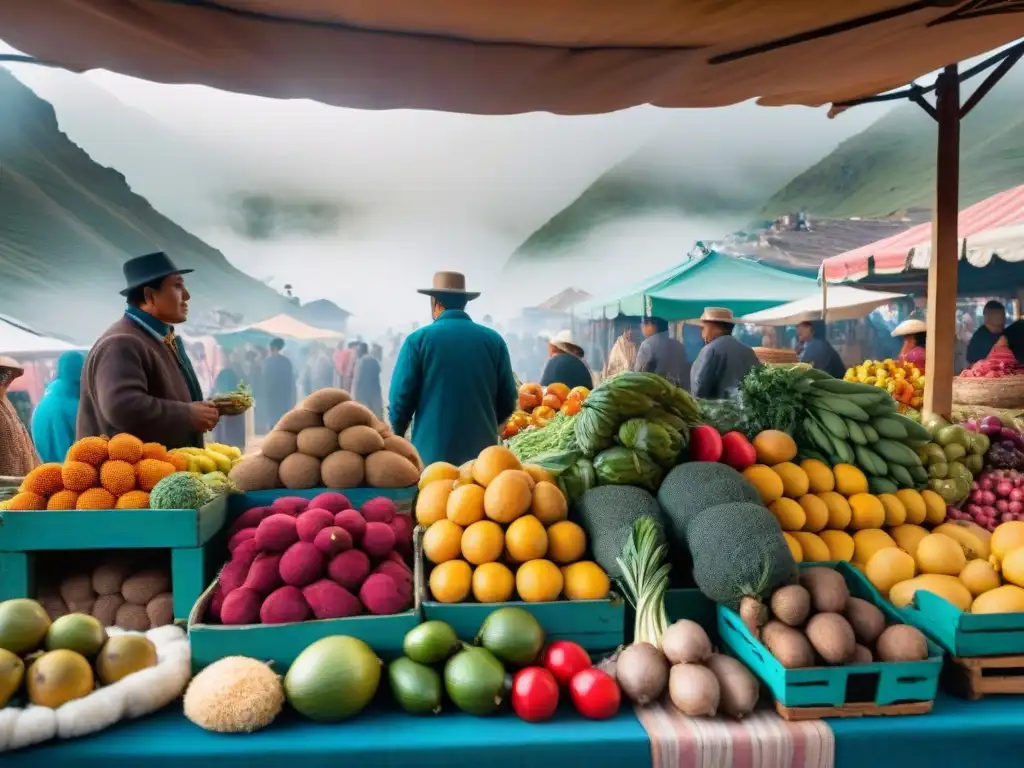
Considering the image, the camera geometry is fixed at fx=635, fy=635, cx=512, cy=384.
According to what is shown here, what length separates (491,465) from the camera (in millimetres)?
1862

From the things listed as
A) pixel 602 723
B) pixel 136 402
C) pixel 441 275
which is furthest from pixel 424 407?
pixel 602 723

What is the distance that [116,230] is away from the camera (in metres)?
21.6

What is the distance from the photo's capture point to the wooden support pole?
11.7 ft

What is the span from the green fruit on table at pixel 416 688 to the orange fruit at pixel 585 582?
0.40 m

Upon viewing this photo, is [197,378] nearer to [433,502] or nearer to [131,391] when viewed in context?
[131,391]

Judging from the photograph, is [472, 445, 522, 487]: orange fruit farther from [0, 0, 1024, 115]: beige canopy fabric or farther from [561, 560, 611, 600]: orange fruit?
[0, 0, 1024, 115]: beige canopy fabric

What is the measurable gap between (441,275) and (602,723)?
9.31ft

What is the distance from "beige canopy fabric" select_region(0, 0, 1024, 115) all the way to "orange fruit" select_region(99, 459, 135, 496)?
1.41m

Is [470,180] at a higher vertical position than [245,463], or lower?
higher

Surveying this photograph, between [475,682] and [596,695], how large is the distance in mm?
264

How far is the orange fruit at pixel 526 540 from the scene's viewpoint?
5.50 feet

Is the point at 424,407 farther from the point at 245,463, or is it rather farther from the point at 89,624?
the point at 89,624

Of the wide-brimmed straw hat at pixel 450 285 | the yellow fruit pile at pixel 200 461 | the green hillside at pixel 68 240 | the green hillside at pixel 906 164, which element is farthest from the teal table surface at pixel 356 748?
the green hillside at pixel 906 164

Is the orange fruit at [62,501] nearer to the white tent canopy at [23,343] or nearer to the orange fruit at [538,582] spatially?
the orange fruit at [538,582]
